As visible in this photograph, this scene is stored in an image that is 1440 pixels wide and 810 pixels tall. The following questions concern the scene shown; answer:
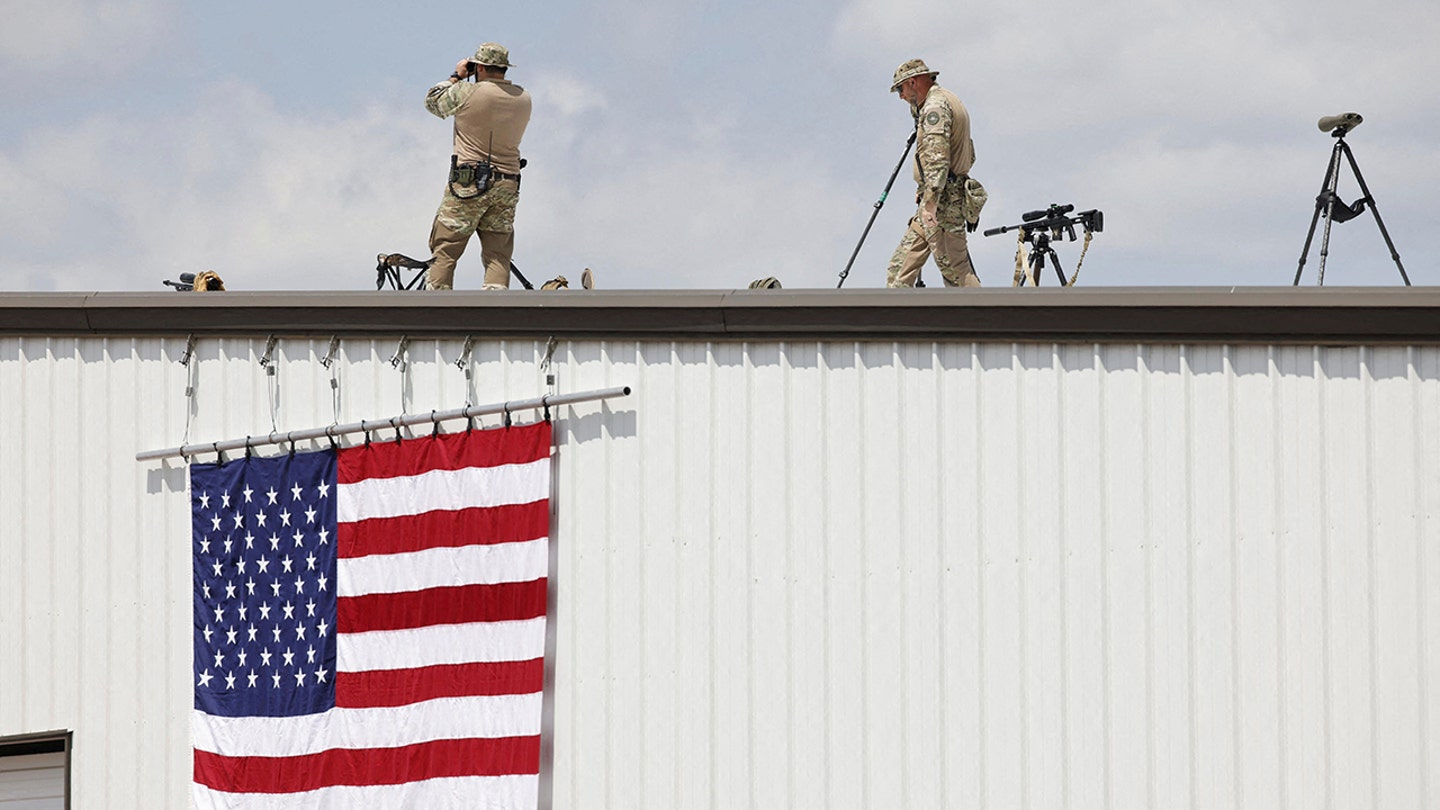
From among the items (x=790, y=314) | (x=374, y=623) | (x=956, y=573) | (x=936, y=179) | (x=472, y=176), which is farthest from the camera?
(x=472, y=176)

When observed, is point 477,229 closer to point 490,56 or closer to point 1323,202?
point 490,56

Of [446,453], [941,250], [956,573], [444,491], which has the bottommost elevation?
[956,573]

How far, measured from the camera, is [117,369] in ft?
30.8

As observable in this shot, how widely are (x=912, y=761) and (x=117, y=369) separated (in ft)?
17.5

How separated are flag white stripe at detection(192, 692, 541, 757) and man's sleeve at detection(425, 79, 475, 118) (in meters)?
4.28

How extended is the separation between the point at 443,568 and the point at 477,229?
3.09m

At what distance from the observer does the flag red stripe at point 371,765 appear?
28.0 feet

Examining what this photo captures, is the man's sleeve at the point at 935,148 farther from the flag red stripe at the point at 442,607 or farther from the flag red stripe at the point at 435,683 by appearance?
the flag red stripe at the point at 435,683

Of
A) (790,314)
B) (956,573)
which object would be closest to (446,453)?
(790,314)

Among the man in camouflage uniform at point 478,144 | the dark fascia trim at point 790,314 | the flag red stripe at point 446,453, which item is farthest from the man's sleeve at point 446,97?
the flag red stripe at point 446,453

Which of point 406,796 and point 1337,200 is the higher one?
point 1337,200

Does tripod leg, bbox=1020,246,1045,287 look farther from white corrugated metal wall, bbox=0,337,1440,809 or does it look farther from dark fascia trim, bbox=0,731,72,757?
dark fascia trim, bbox=0,731,72,757

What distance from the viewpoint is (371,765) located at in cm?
879

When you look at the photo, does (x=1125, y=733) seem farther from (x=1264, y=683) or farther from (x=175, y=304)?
(x=175, y=304)
